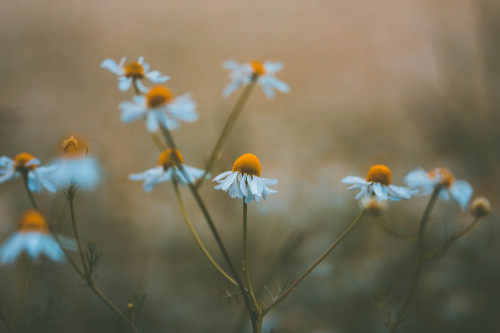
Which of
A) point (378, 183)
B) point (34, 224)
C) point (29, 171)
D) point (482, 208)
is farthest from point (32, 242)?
Result: point (482, 208)

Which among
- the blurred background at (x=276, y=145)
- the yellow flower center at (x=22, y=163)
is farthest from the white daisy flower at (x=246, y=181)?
the yellow flower center at (x=22, y=163)

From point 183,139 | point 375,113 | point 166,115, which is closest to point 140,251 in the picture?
point 183,139

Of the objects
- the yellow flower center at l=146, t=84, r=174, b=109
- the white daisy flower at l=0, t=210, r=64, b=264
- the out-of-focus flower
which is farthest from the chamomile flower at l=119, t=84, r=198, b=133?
the white daisy flower at l=0, t=210, r=64, b=264

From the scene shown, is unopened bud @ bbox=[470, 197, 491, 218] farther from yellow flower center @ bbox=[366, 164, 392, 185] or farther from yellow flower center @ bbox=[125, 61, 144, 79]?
yellow flower center @ bbox=[125, 61, 144, 79]

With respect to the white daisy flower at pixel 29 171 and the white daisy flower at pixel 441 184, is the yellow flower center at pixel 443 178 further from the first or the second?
the white daisy flower at pixel 29 171

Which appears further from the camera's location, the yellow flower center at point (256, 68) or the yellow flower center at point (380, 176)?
the yellow flower center at point (256, 68)
